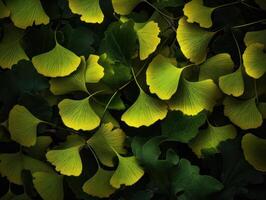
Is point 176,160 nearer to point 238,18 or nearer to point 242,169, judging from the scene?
point 242,169

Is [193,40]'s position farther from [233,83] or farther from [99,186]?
[99,186]

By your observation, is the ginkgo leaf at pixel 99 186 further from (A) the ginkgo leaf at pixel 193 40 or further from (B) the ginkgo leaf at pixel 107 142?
(A) the ginkgo leaf at pixel 193 40

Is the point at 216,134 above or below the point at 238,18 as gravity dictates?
below

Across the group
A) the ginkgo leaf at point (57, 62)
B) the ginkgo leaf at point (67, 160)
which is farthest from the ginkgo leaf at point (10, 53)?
the ginkgo leaf at point (67, 160)

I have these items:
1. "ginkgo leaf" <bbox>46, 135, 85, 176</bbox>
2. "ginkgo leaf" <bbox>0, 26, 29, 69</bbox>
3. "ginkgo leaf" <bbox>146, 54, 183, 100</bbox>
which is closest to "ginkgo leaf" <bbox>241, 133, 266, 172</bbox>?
"ginkgo leaf" <bbox>146, 54, 183, 100</bbox>

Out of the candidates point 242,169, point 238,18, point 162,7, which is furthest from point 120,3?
point 242,169
